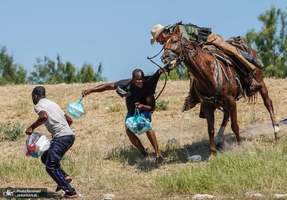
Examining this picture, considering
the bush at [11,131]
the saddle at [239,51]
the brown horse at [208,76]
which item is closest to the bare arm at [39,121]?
the brown horse at [208,76]

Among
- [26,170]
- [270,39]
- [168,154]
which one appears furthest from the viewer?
[270,39]

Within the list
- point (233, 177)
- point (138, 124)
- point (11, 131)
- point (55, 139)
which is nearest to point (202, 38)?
point (138, 124)

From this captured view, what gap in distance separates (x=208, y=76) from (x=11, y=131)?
5580 mm

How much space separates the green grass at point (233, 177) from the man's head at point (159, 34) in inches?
92.9

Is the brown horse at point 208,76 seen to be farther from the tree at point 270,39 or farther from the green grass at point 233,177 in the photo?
the tree at point 270,39

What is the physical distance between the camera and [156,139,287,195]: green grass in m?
10.5

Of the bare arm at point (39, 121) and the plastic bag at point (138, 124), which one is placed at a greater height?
the bare arm at point (39, 121)

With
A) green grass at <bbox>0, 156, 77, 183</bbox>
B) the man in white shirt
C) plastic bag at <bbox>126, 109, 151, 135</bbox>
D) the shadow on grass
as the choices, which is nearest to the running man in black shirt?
plastic bag at <bbox>126, 109, 151, 135</bbox>

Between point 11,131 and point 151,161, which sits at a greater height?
point 11,131

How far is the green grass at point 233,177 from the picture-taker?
10.5 m

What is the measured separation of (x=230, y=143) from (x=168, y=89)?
20.5 ft

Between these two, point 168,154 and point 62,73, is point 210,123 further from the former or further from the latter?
point 62,73

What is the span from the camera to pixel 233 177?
35.2ft

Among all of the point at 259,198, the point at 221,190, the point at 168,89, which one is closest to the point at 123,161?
the point at 221,190
